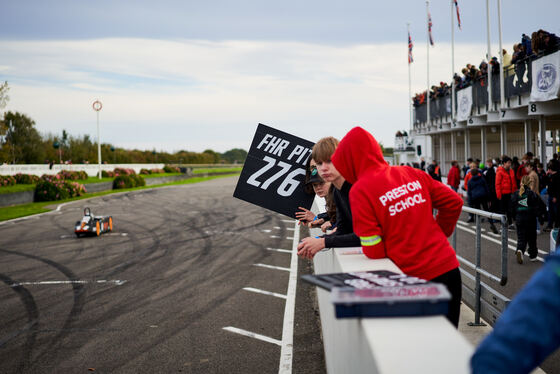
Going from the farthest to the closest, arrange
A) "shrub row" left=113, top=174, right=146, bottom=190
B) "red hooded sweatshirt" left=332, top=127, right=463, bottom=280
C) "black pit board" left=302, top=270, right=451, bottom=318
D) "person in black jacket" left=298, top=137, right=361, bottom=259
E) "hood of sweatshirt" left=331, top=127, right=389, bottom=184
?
"shrub row" left=113, top=174, right=146, bottom=190, "person in black jacket" left=298, top=137, right=361, bottom=259, "hood of sweatshirt" left=331, top=127, right=389, bottom=184, "red hooded sweatshirt" left=332, top=127, right=463, bottom=280, "black pit board" left=302, top=270, right=451, bottom=318

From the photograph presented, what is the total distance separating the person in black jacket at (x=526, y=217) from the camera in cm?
1013

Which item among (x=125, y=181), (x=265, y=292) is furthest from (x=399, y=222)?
(x=125, y=181)

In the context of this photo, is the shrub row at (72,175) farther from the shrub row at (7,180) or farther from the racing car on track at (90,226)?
the racing car on track at (90,226)

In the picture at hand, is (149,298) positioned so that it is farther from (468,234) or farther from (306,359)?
(468,234)

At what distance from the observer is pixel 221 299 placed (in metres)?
8.00

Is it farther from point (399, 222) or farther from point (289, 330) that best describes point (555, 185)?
point (399, 222)

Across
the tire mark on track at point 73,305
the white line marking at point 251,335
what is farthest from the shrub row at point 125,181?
the white line marking at point 251,335

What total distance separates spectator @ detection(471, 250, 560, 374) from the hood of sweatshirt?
1985mm

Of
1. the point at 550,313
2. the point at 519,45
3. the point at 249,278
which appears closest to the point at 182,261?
the point at 249,278

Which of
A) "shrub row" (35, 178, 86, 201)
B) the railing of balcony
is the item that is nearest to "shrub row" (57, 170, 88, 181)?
"shrub row" (35, 178, 86, 201)

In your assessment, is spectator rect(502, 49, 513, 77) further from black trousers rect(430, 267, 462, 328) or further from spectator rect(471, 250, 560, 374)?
spectator rect(471, 250, 560, 374)

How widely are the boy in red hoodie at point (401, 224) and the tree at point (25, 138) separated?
Result: 2757 inches

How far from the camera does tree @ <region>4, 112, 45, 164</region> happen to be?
218ft

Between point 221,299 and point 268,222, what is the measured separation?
10910mm
